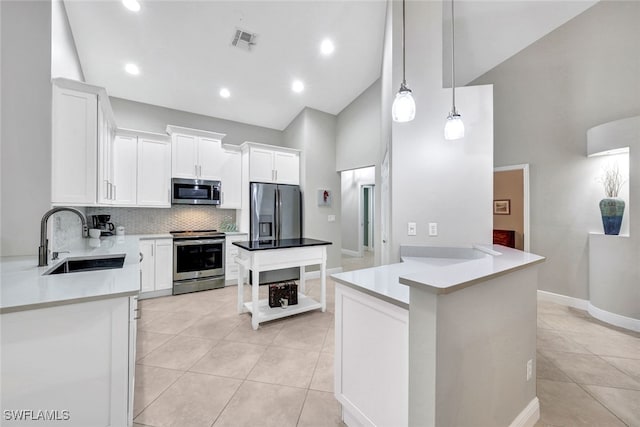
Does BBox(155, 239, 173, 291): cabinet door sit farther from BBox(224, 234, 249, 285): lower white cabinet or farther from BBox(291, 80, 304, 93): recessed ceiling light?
BBox(291, 80, 304, 93): recessed ceiling light

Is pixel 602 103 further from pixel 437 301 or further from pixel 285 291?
pixel 285 291

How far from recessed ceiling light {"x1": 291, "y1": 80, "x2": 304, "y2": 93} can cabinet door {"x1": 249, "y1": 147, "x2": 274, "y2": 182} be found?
3.88 ft

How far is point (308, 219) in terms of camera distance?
197 inches

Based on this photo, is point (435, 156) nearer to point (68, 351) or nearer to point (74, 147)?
point (68, 351)

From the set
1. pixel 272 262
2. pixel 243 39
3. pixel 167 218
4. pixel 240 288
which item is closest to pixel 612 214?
pixel 272 262

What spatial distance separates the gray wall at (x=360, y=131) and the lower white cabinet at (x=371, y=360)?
11.9 ft

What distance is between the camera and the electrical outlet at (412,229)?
256 cm

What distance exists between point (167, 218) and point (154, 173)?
Result: 85 centimetres

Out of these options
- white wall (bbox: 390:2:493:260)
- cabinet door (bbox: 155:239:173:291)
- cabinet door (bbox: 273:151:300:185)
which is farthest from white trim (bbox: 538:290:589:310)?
cabinet door (bbox: 155:239:173:291)

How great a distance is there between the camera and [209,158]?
14.6 ft

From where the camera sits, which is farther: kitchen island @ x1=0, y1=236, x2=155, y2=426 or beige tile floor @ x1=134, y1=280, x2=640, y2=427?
beige tile floor @ x1=134, y1=280, x2=640, y2=427

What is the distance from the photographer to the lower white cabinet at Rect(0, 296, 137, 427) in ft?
3.63

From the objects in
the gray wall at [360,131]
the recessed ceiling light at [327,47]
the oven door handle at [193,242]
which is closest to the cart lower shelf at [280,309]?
the oven door handle at [193,242]

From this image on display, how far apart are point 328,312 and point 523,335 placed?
2.29 metres
